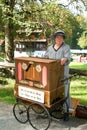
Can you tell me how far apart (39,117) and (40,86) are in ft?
3.47

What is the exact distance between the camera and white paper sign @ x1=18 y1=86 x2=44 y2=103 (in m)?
4.85

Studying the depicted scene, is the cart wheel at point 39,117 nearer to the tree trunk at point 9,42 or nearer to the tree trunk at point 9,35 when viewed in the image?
the tree trunk at point 9,35

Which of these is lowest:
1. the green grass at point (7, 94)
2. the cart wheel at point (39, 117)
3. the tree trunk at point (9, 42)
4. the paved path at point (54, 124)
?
the green grass at point (7, 94)

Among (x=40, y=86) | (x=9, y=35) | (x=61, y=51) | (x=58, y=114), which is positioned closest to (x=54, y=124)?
(x=58, y=114)

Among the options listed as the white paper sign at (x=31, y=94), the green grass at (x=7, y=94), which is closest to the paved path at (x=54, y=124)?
the white paper sign at (x=31, y=94)

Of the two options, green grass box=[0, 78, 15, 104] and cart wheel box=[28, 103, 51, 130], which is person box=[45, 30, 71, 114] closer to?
cart wheel box=[28, 103, 51, 130]

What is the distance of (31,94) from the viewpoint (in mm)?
4977

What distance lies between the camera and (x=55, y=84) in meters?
4.86

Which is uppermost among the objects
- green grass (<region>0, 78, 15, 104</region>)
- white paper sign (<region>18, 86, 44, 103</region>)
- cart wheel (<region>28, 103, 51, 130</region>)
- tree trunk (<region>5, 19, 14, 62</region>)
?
tree trunk (<region>5, 19, 14, 62</region>)

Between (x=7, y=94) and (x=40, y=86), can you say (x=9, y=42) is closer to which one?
(x=7, y=94)

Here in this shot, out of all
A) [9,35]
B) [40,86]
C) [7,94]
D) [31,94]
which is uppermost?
[9,35]

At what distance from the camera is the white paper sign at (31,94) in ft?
15.9

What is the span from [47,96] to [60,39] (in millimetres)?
1171

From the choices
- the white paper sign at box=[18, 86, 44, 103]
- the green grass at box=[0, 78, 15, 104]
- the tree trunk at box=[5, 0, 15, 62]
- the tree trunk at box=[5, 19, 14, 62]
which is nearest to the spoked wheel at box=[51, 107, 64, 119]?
the white paper sign at box=[18, 86, 44, 103]
